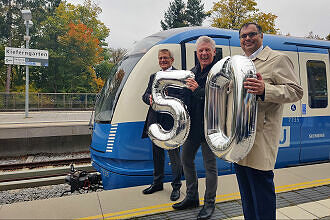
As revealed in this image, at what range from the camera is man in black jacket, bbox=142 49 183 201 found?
3.12 m

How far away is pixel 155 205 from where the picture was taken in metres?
3.19

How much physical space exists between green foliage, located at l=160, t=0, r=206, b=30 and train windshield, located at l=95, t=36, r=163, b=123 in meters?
36.2

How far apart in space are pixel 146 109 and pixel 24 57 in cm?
1134

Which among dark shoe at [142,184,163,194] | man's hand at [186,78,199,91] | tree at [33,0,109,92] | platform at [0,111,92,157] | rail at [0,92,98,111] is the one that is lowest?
dark shoe at [142,184,163,194]

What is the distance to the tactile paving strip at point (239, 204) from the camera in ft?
9.59

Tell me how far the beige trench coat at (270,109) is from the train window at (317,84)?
11.4 ft

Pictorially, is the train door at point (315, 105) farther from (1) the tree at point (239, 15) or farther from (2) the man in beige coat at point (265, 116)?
(1) the tree at point (239, 15)

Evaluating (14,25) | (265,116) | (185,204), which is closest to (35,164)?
(185,204)

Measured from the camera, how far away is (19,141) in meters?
8.96

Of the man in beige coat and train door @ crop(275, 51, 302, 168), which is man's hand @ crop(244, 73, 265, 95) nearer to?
the man in beige coat

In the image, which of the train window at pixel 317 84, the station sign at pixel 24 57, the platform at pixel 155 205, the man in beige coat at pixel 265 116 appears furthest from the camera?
the station sign at pixel 24 57

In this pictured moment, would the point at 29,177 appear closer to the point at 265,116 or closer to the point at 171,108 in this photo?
the point at 171,108

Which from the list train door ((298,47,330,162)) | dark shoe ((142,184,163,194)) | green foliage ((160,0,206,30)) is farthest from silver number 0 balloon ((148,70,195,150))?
green foliage ((160,0,206,30))

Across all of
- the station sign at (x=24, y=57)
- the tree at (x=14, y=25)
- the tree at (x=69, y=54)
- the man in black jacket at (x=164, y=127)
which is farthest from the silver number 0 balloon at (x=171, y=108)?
the tree at (x=14, y=25)
